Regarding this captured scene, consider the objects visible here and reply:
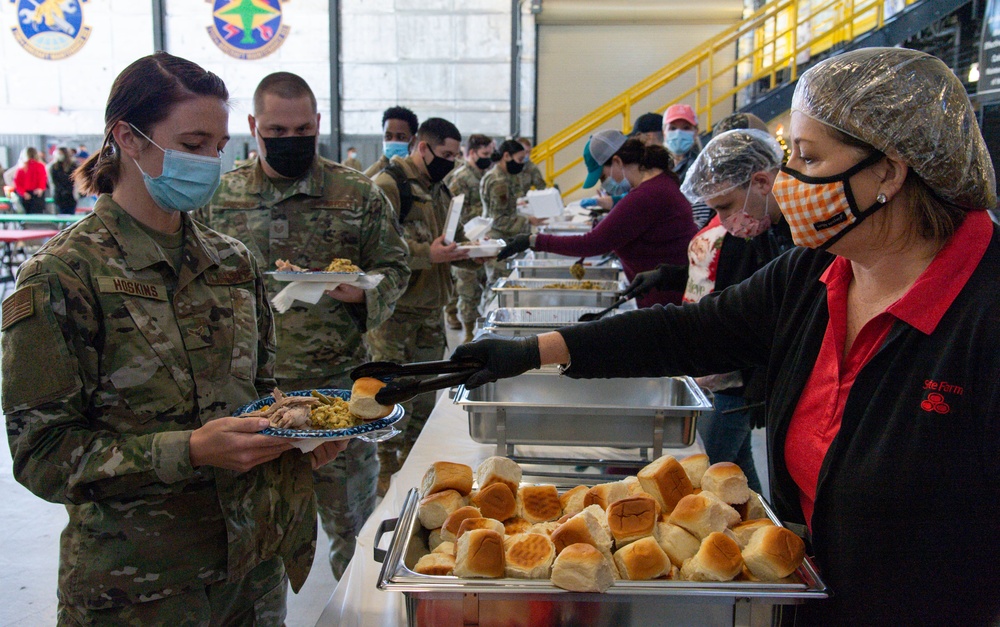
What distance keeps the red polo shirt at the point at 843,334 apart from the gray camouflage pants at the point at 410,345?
6.69ft

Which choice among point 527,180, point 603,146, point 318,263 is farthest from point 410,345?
point 527,180

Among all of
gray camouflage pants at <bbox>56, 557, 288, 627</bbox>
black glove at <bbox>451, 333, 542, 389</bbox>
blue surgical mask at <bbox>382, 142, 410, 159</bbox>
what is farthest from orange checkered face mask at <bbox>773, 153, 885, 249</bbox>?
blue surgical mask at <bbox>382, 142, 410, 159</bbox>

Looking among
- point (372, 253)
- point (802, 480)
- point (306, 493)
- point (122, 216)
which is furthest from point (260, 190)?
point (802, 480)

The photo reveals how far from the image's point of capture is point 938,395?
2.80 feet

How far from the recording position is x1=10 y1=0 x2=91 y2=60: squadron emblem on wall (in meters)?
10.9

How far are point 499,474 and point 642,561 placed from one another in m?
0.32

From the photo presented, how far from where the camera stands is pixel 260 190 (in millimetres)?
2029

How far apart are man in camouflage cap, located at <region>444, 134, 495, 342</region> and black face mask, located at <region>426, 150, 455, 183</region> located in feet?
6.79

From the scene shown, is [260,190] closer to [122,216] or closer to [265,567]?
[122,216]

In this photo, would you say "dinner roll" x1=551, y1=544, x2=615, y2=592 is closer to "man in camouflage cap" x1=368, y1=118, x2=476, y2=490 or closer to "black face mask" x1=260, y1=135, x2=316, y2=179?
"black face mask" x1=260, y1=135, x2=316, y2=179

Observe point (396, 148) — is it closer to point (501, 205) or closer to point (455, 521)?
point (501, 205)

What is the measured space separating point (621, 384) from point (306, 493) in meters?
0.94

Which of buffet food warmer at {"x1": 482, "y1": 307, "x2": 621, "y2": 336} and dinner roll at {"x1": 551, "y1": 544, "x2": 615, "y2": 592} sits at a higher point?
buffet food warmer at {"x1": 482, "y1": 307, "x2": 621, "y2": 336}

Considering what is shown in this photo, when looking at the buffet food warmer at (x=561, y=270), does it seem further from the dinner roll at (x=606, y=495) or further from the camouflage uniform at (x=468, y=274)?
the dinner roll at (x=606, y=495)
